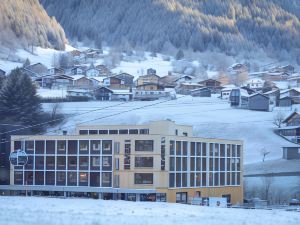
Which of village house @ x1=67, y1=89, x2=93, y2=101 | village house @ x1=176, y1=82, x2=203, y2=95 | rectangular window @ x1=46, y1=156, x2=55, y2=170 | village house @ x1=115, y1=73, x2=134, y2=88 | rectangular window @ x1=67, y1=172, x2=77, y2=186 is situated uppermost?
village house @ x1=115, y1=73, x2=134, y2=88

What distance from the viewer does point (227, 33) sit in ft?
607

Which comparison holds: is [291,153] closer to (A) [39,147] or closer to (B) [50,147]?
(B) [50,147]

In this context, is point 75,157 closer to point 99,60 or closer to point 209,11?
point 99,60

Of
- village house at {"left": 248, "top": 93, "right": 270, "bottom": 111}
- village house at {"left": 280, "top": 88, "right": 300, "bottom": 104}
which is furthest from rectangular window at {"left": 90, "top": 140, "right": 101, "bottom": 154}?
village house at {"left": 280, "top": 88, "right": 300, "bottom": 104}

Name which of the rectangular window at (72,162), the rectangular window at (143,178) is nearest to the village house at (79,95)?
the rectangular window at (72,162)

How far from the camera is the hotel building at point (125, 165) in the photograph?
32.1 meters

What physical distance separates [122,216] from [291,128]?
44.1 metres

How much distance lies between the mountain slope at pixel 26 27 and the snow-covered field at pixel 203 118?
176 feet

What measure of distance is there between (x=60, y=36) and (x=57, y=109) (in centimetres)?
7500

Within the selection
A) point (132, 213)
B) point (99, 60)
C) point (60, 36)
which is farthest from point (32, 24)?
point (132, 213)

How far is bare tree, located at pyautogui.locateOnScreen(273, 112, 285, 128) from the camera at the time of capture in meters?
60.0

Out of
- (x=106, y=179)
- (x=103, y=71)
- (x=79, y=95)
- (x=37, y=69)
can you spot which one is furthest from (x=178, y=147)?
(x=103, y=71)

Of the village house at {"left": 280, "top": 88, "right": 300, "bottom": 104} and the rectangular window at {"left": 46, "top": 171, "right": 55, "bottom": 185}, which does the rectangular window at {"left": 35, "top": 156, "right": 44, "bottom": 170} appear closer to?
the rectangular window at {"left": 46, "top": 171, "right": 55, "bottom": 185}

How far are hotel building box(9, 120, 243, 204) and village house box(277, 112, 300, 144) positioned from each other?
69.7ft
